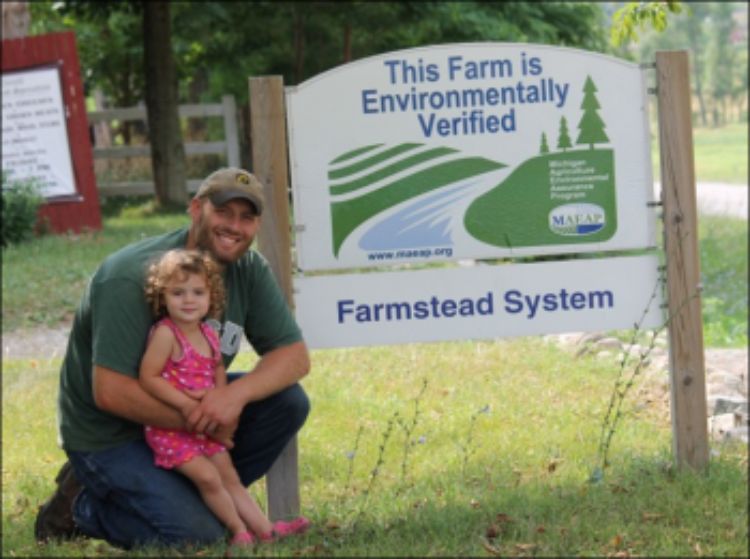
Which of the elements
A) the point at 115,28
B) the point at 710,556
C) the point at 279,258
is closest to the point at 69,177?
the point at 115,28

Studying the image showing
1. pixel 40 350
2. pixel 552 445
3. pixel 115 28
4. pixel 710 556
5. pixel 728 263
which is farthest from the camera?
pixel 115 28

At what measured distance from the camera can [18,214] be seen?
53.7ft

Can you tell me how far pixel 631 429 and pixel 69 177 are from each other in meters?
12.6

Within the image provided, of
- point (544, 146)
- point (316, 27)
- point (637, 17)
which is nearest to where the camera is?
point (544, 146)

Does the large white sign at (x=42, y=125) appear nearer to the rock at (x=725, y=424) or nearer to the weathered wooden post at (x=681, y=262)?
the rock at (x=725, y=424)

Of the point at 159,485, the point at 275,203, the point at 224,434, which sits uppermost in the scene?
the point at 275,203

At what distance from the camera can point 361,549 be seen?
478 cm

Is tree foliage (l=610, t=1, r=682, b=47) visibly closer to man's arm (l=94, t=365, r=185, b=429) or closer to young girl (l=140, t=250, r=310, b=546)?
young girl (l=140, t=250, r=310, b=546)

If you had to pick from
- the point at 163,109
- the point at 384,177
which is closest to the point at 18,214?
the point at 163,109

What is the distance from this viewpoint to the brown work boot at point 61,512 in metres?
5.32

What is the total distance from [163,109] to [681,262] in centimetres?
1568

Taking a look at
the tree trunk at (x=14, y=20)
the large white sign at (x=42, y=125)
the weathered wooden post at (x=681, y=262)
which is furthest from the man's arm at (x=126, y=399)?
the tree trunk at (x=14, y=20)

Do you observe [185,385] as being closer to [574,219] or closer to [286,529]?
[286,529]

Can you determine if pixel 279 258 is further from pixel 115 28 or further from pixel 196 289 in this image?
pixel 115 28
